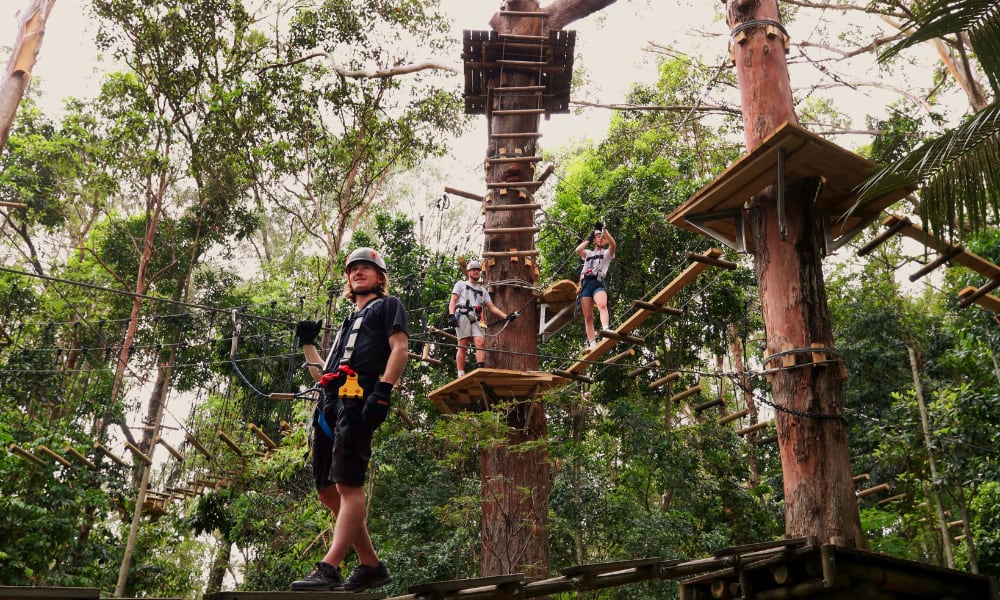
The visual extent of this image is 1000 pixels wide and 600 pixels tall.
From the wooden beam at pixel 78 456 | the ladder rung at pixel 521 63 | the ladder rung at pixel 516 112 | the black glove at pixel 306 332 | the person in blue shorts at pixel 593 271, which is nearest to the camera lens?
the black glove at pixel 306 332

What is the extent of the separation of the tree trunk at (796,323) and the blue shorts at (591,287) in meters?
1.86

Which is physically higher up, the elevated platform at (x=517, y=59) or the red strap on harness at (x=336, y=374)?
the elevated platform at (x=517, y=59)

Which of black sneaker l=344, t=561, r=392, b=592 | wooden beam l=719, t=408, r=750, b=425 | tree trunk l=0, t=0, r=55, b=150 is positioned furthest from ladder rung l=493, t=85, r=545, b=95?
black sneaker l=344, t=561, r=392, b=592

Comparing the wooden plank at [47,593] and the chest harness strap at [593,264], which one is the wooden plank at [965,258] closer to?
the chest harness strap at [593,264]

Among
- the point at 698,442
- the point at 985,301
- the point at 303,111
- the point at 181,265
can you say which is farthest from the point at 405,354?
the point at 181,265

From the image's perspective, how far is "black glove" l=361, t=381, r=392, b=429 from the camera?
271 centimetres

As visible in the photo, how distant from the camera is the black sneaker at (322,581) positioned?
97.6 inches

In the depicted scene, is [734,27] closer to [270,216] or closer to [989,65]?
[989,65]

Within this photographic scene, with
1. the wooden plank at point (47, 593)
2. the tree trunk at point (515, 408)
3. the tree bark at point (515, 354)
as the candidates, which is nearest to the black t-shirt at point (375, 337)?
the wooden plank at point (47, 593)

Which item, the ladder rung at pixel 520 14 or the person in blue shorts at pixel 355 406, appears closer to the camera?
the person in blue shorts at pixel 355 406

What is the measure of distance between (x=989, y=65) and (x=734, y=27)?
192 centimetres

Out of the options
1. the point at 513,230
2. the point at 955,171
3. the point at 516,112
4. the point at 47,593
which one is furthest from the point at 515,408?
the point at 47,593

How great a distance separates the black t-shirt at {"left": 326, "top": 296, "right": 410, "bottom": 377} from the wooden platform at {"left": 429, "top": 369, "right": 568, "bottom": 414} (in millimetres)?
3049

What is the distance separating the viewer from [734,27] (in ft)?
17.8
